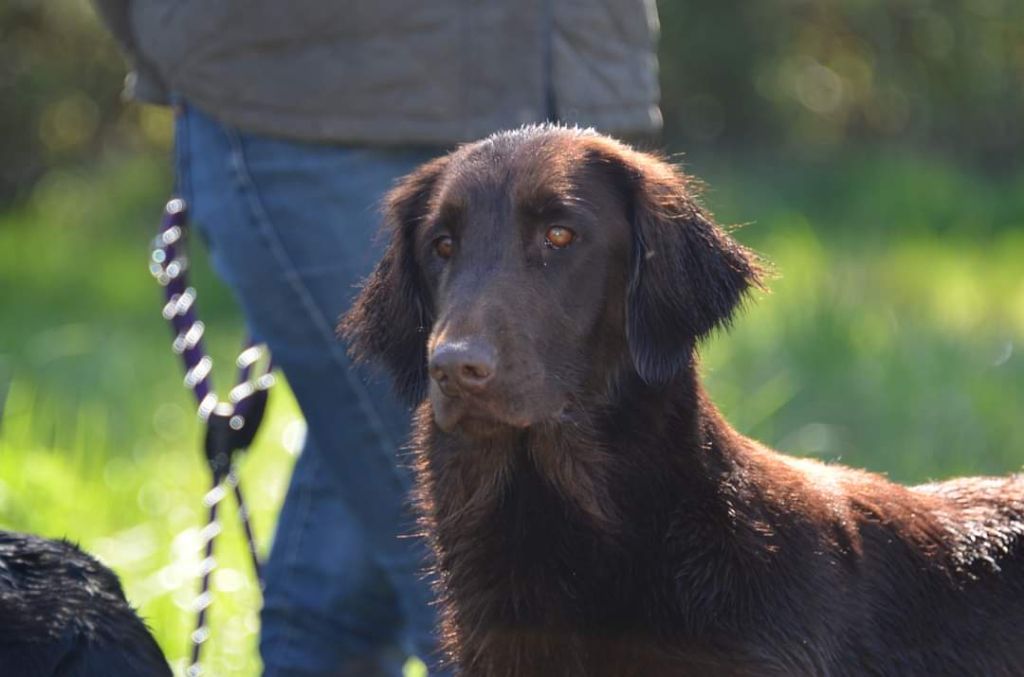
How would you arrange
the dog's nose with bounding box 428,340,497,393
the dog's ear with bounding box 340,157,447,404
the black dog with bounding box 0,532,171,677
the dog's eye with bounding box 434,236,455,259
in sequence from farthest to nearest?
the dog's ear with bounding box 340,157,447,404
the dog's eye with bounding box 434,236,455,259
the black dog with bounding box 0,532,171,677
the dog's nose with bounding box 428,340,497,393

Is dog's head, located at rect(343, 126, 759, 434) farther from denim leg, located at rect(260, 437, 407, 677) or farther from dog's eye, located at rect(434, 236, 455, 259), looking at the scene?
denim leg, located at rect(260, 437, 407, 677)

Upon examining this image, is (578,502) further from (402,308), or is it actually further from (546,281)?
(402,308)

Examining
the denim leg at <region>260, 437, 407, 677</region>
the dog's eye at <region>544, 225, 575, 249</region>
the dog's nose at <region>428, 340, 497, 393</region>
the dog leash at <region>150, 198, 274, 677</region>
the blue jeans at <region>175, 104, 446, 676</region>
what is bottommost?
the denim leg at <region>260, 437, 407, 677</region>

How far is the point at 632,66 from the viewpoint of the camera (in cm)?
327

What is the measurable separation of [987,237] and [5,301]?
6398 millimetres

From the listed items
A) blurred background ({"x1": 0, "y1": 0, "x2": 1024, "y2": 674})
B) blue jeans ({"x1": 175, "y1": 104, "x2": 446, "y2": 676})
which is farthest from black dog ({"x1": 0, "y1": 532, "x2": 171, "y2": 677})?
blurred background ({"x1": 0, "y1": 0, "x2": 1024, "y2": 674})

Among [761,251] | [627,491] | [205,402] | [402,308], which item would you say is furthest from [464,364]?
[761,251]

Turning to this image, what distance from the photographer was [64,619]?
275 centimetres

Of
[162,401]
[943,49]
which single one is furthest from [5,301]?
[943,49]

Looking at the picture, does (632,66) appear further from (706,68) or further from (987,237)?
(706,68)

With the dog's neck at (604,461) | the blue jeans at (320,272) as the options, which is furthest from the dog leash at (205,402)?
the dog's neck at (604,461)

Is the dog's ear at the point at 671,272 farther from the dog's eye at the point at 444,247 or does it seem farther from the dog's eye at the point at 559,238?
the dog's eye at the point at 444,247

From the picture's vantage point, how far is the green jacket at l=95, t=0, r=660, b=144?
10.1 feet

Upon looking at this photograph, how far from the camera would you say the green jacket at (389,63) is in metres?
3.06
